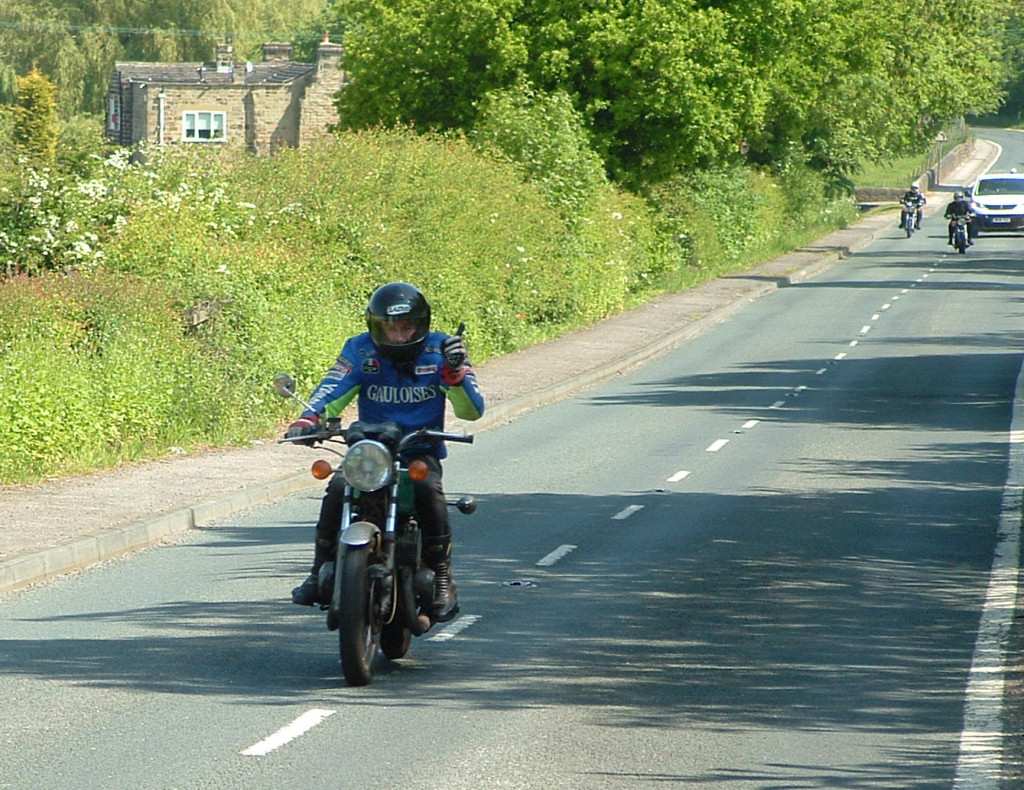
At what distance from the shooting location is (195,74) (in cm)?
8000

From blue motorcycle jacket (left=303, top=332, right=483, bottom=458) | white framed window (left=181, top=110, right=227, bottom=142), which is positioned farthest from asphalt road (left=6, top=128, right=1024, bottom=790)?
white framed window (left=181, top=110, right=227, bottom=142)

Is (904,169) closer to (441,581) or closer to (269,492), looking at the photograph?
(269,492)

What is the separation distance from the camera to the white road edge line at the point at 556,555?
40.9 feet

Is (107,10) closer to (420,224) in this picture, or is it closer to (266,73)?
(266,73)

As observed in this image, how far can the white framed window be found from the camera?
80500 mm

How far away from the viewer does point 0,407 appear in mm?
15617

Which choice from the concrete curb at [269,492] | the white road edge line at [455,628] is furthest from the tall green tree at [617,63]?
the white road edge line at [455,628]

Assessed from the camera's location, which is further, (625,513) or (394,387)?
(625,513)

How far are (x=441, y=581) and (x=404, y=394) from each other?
3.06 feet

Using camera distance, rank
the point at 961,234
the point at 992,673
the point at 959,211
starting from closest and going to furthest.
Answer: the point at 992,673 → the point at 959,211 → the point at 961,234

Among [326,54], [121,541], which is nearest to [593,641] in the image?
[121,541]

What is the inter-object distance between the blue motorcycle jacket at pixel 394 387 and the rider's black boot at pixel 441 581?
49 centimetres

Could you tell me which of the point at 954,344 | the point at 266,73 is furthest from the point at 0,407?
the point at 266,73

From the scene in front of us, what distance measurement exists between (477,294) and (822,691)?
20.7 m
